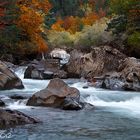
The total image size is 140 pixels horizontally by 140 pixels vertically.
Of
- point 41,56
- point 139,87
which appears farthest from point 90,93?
point 41,56

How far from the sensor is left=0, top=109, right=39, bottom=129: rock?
598 inches

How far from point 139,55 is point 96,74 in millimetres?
5311

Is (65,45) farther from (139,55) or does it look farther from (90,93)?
(90,93)

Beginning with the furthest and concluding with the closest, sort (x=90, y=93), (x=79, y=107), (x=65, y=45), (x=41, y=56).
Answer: (x=65, y=45) < (x=41, y=56) < (x=90, y=93) < (x=79, y=107)

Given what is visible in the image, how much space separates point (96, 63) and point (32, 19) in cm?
714

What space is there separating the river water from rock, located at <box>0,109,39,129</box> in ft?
1.06

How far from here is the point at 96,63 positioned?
3256 centimetres

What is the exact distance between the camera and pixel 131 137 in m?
14.2

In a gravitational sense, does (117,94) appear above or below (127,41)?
below

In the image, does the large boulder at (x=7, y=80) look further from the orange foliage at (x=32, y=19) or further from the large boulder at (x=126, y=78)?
the orange foliage at (x=32, y=19)

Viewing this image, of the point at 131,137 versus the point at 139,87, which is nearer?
the point at 131,137

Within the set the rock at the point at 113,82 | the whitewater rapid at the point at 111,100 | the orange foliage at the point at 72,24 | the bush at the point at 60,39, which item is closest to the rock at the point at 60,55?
the bush at the point at 60,39

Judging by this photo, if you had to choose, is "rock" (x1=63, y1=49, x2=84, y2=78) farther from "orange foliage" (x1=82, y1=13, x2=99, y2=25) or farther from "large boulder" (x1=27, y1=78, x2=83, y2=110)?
"orange foliage" (x1=82, y1=13, x2=99, y2=25)

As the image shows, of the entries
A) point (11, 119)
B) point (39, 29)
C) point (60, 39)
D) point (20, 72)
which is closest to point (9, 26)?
point (20, 72)
